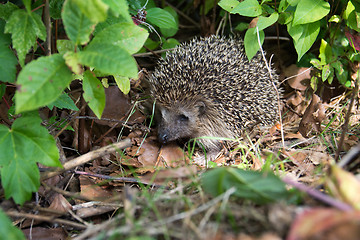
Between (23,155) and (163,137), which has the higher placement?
(23,155)

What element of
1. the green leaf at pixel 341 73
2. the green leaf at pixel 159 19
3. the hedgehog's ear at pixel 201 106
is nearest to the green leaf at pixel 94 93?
the green leaf at pixel 159 19

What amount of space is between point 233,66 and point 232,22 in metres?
1.52

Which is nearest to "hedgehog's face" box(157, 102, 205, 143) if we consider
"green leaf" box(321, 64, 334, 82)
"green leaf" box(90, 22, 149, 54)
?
"green leaf" box(321, 64, 334, 82)

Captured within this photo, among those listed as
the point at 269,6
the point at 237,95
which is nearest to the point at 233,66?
the point at 237,95

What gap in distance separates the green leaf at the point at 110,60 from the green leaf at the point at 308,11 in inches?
86.0

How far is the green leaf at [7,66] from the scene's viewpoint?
2355 millimetres

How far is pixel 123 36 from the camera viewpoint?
230 cm

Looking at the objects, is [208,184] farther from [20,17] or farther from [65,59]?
[20,17]

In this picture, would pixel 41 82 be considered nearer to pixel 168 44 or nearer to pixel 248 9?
pixel 248 9

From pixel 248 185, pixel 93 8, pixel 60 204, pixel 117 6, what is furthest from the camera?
pixel 60 204

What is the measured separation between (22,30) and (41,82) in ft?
1.87

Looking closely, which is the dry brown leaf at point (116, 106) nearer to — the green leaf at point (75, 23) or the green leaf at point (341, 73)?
the green leaf at point (75, 23)

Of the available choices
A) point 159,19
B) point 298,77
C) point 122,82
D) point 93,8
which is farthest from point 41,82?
point 298,77

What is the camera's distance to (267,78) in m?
4.34
